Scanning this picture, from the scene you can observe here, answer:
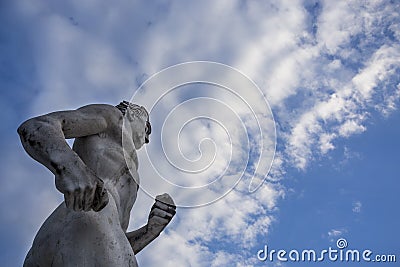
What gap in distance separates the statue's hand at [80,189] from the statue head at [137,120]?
2.08m

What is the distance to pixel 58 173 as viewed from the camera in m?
4.71

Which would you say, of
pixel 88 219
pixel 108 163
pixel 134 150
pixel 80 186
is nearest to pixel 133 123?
pixel 134 150

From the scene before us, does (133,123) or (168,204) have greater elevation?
(133,123)

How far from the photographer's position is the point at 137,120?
6.97 m

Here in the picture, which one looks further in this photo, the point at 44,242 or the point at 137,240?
the point at 137,240

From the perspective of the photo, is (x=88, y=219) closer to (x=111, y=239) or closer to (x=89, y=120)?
(x=111, y=239)

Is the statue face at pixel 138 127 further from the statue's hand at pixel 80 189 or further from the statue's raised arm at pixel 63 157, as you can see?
the statue's hand at pixel 80 189

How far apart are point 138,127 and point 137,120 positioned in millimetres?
88

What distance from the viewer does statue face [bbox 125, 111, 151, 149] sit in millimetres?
6832

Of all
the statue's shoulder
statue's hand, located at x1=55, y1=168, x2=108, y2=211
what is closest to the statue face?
the statue's shoulder

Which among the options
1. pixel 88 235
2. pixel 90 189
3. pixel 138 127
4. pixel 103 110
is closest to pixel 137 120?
pixel 138 127

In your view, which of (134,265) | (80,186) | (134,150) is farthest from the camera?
(134,150)

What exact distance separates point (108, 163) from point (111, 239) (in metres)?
0.98

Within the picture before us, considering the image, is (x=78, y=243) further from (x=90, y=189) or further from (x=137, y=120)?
(x=137, y=120)
